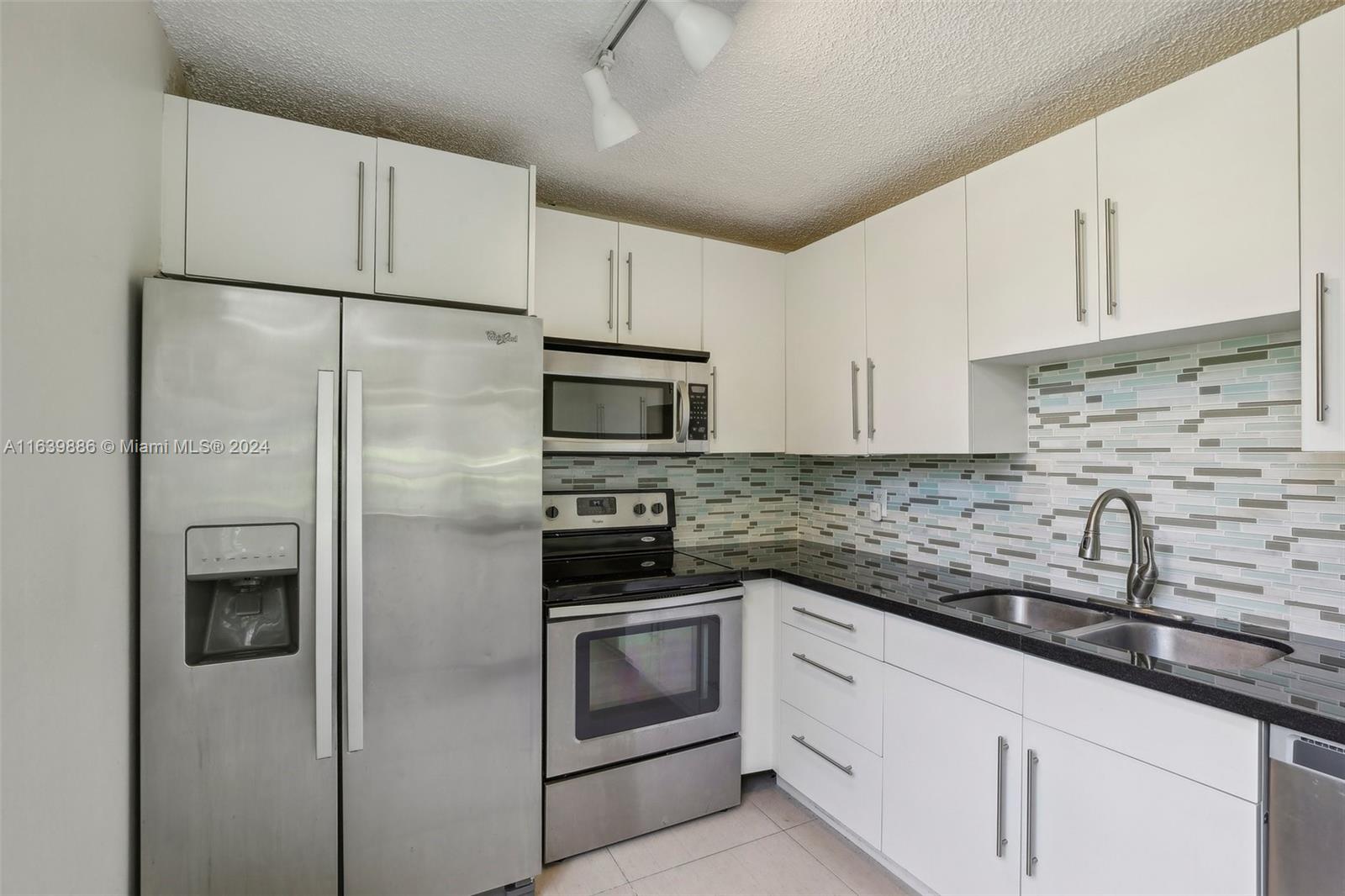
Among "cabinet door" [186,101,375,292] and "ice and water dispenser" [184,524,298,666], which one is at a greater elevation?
"cabinet door" [186,101,375,292]

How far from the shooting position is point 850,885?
1936 mm

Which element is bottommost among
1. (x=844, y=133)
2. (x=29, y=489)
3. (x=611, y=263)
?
(x=29, y=489)

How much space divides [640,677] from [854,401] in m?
1.30

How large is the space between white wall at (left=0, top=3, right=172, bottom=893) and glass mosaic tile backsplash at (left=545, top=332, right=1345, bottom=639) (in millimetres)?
1421

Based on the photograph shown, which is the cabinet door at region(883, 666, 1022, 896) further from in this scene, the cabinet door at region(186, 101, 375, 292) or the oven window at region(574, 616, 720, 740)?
the cabinet door at region(186, 101, 375, 292)

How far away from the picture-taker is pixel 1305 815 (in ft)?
3.61

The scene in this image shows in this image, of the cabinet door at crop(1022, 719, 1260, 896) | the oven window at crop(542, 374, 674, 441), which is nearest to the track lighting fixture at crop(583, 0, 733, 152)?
the oven window at crop(542, 374, 674, 441)

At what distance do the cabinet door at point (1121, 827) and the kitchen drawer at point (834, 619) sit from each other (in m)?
0.51

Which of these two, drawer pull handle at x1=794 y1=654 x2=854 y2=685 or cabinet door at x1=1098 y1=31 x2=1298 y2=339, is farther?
drawer pull handle at x1=794 y1=654 x2=854 y2=685

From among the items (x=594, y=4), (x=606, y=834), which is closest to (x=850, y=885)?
(x=606, y=834)

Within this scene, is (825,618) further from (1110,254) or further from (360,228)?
(360,228)

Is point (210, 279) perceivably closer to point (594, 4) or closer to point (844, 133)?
point (594, 4)

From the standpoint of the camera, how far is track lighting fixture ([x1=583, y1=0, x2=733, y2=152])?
1.26m

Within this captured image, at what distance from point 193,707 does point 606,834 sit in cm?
130
